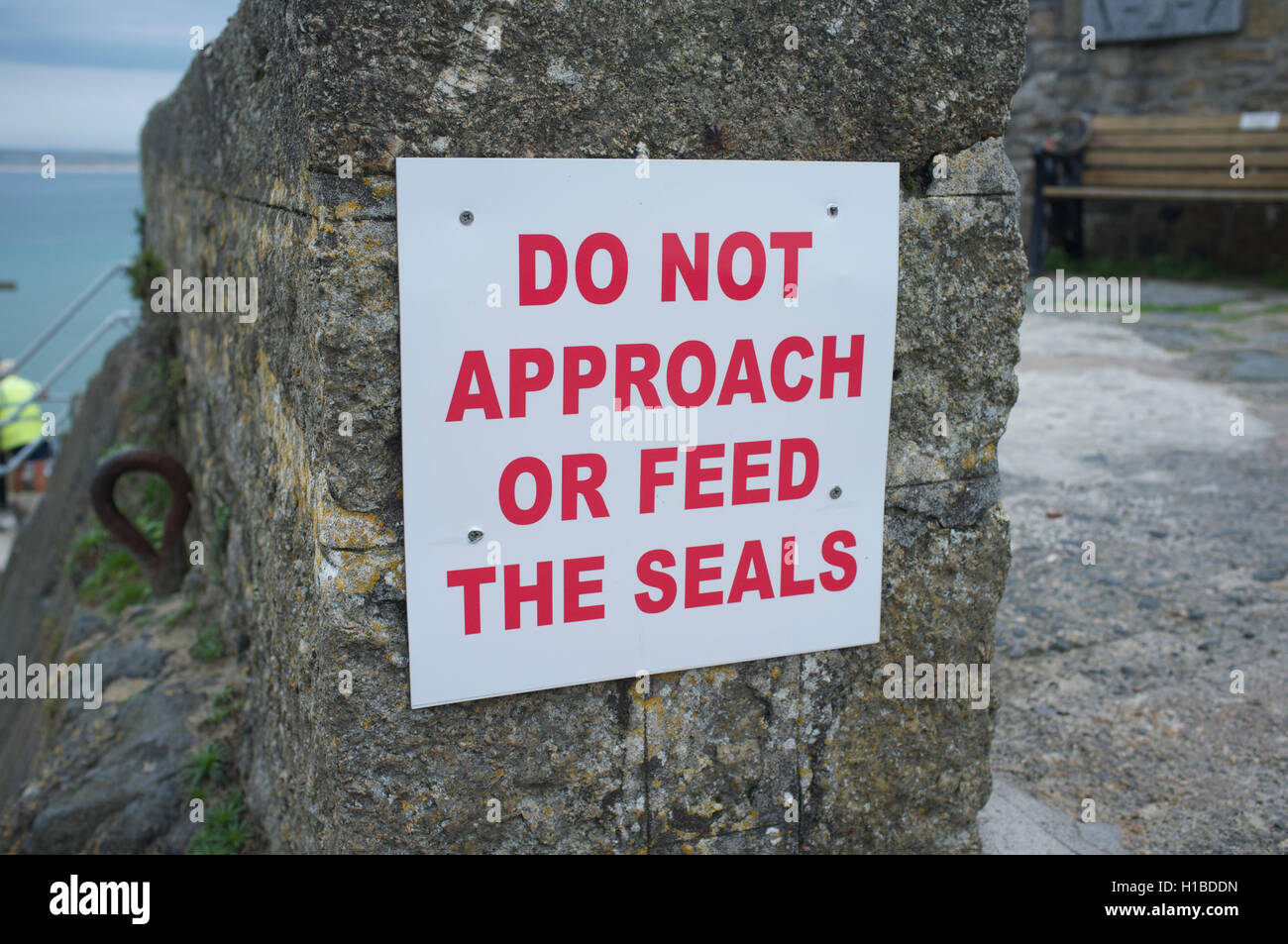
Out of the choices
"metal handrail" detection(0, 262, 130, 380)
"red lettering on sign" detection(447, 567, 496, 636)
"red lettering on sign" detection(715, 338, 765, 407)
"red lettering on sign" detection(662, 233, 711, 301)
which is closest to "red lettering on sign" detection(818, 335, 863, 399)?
"red lettering on sign" detection(715, 338, 765, 407)

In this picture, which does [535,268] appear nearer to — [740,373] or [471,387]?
[471,387]

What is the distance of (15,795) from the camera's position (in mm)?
2611

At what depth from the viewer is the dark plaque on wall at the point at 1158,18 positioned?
7363mm

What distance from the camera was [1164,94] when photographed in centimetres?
789

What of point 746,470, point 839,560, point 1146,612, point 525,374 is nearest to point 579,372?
point 525,374

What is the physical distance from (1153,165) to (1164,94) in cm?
92

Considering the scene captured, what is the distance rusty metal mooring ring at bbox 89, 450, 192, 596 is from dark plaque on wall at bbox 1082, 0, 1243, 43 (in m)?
7.44

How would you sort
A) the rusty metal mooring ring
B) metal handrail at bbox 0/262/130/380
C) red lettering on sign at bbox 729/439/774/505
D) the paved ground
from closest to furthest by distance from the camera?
1. red lettering on sign at bbox 729/439/774/505
2. the paved ground
3. the rusty metal mooring ring
4. metal handrail at bbox 0/262/130/380

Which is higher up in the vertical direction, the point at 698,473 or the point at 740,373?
the point at 740,373

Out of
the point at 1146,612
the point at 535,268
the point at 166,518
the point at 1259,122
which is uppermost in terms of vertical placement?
the point at 1259,122

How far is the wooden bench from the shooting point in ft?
22.8

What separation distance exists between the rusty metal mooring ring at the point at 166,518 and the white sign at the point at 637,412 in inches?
69.2

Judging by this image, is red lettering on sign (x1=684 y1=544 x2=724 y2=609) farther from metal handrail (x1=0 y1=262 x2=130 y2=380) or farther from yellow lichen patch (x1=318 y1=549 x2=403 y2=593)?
metal handrail (x1=0 y1=262 x2=130 y2=380)

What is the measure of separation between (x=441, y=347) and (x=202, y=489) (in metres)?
1.85
